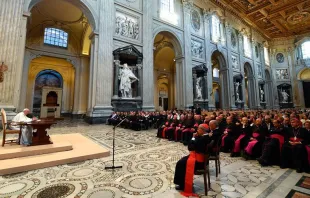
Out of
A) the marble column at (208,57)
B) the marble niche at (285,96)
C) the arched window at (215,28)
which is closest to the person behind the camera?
the marble column at (208,57)

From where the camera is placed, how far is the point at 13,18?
6926 millimetres

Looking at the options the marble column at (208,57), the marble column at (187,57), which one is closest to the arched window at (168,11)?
the marble column at (187,57)

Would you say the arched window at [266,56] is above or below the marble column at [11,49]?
above

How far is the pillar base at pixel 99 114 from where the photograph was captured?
8664 millimetres

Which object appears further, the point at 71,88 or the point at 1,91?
the point at 71,88

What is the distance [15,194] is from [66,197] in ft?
2.23

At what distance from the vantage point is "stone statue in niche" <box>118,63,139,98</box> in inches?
396

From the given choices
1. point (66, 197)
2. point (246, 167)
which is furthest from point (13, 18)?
point (246, 167)

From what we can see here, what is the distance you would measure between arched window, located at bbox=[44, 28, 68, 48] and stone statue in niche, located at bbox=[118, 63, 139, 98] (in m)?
7.68

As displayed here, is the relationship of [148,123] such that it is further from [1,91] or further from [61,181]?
[1,91]

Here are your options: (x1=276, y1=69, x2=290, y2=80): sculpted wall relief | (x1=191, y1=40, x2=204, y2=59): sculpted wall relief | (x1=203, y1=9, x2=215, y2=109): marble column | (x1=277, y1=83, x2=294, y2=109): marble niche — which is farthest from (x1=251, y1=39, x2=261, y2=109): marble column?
→ (x1=191, y1=40, x2=204, y2=59): sculpted wall relief

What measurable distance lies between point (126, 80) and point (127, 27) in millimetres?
3805

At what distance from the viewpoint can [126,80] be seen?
10.2m

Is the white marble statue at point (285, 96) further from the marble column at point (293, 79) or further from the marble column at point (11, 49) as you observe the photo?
the marble column at point (11, 49)
